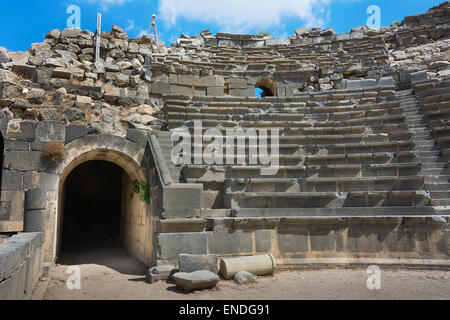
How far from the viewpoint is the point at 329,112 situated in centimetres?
1027

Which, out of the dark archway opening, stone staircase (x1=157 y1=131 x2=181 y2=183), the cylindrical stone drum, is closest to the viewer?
the cylindrical stone drum

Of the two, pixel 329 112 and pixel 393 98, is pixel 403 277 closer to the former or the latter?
pixel 329 112

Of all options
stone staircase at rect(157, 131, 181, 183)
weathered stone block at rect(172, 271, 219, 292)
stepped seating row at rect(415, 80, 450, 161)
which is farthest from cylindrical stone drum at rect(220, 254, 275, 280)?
stepped seating row at rect(415, 80, 450, 161)

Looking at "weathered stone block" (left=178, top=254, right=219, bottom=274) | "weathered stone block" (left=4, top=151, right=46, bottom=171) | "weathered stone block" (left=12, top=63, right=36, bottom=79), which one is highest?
"weathered stone block" (left=12, top=63, right=36, bottom=79)

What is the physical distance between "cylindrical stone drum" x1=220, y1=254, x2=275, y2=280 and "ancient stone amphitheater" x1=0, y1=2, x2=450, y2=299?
405 mm

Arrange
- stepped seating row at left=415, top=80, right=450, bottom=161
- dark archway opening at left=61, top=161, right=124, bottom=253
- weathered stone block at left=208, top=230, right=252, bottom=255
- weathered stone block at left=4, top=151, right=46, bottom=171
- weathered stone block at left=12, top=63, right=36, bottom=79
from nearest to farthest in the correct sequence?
1. weathered stone block at left=208, top=230, right=252, bottom=255
2. weathered stone block at left=4, top=151, right=46, bottom=171
3. stepped seating row at left=415, top=80, right=450, bottom=161
4. weathered stone block at left=12, top=63, right=36, bottom=79
5. dark archway opening at left=61, top=161, right=124, bottom=253

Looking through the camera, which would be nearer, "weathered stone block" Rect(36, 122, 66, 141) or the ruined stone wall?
the ruined stone wall

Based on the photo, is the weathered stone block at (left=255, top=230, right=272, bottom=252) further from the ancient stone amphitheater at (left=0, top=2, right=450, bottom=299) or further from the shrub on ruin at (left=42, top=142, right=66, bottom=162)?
the shrub on ruin at (left=42, top=142, right=66, bottom=162)

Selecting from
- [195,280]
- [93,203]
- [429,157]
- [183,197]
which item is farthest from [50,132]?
[429,157]

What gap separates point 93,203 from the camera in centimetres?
1298

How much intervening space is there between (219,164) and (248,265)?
2799 mm

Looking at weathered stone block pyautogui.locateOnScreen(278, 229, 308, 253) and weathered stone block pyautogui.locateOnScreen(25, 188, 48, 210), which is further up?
weathered stone block pyautogui.locateOnScreen(25, 188, 48, 210)

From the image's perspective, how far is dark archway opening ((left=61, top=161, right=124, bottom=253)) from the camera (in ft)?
40.7
